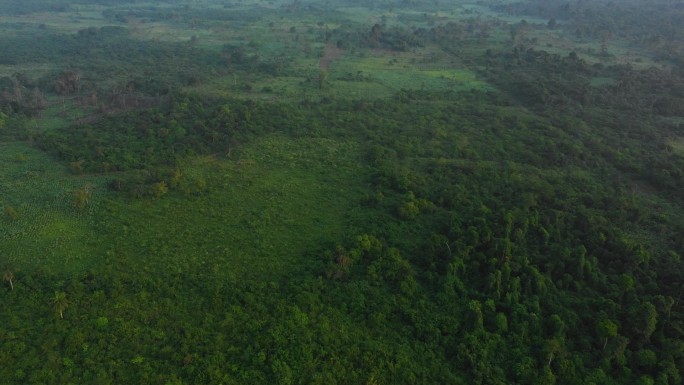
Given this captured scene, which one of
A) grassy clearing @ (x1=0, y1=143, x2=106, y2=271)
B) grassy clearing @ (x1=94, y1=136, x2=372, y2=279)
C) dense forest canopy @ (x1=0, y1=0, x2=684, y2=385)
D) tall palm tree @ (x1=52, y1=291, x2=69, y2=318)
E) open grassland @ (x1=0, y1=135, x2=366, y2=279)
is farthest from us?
grassy clearing @ (x1=94, y1=136, x2=372, y2=279)

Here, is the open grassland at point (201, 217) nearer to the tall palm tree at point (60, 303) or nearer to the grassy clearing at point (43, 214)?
the grassy clearing at point (43, 214)

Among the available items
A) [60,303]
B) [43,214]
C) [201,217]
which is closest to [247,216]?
[201,217]

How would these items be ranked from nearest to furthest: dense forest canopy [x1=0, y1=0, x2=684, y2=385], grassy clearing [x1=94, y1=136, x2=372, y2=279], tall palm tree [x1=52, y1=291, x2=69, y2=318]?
dense forest canopy [x1=0, y1=0, x2=684, y2=385], tall palm tree [x1=52, y1=291, x2=69, y2=318], grassy clearing [x1=94, y1=136, x2=372, y2=279]

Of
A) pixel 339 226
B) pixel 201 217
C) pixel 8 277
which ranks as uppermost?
pixel 8 277

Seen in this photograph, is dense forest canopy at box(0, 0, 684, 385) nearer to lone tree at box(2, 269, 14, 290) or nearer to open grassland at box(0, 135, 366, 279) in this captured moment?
lone tree at box(2, 269, 14, 290)

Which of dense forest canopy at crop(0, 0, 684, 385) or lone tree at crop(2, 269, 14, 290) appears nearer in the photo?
dense forest canopy at crop(0, 0, 684, 385)

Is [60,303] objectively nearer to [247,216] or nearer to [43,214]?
[43,214]

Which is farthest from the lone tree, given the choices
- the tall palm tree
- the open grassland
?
the tall palm tree

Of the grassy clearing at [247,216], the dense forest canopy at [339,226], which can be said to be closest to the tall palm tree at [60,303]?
the dense forest canopy at [339,226]
